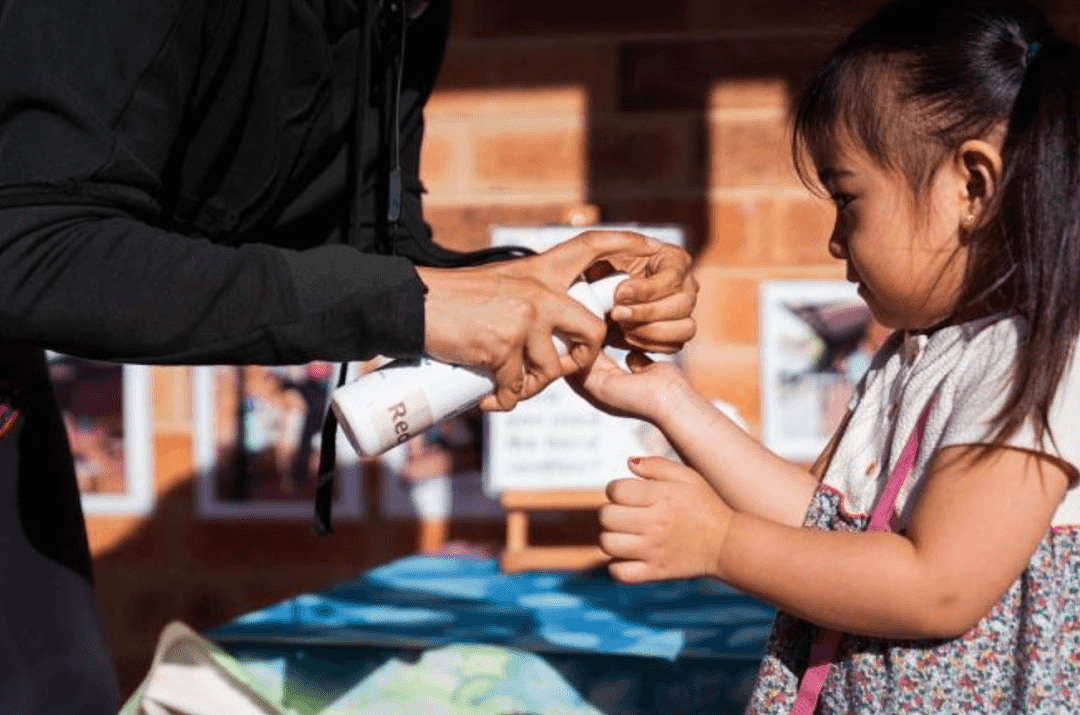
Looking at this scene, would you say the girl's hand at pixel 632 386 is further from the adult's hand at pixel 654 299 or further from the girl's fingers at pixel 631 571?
the girl's fingers at pixel 631 571

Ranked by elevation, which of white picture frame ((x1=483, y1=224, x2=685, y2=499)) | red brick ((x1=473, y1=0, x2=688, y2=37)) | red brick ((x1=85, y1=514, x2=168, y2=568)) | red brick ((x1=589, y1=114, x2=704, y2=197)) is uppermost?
red brick ((x1=473, y1=0, x2=688, y2=37))

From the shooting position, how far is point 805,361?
10.7ft

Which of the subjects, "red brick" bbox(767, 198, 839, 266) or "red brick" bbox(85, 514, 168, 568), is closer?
"red brick" bbox(767, 198, 839, 266)

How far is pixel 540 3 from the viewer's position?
10.9ft

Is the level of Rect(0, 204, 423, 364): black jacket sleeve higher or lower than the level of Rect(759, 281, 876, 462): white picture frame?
higher

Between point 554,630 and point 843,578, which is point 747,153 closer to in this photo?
point 554,630

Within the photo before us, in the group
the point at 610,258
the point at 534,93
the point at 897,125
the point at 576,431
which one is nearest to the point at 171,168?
the point at 610,258

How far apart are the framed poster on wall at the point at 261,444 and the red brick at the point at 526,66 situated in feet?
2.02

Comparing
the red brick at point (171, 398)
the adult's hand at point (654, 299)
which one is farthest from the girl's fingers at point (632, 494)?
the red brick at point (171, 398)

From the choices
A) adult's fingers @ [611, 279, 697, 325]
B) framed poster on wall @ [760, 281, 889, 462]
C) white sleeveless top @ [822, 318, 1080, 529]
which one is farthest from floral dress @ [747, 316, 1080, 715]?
framed poster on wall @ [760, 281, 889, 462]

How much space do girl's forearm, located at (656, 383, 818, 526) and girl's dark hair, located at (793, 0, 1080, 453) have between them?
287 millimetres

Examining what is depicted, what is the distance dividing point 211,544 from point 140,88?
6.85ft

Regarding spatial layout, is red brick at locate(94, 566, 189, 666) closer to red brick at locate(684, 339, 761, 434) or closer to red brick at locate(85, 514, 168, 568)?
red brick at locate(85, 514, 168, 568)

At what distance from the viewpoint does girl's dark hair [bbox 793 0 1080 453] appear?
1.48 meters
